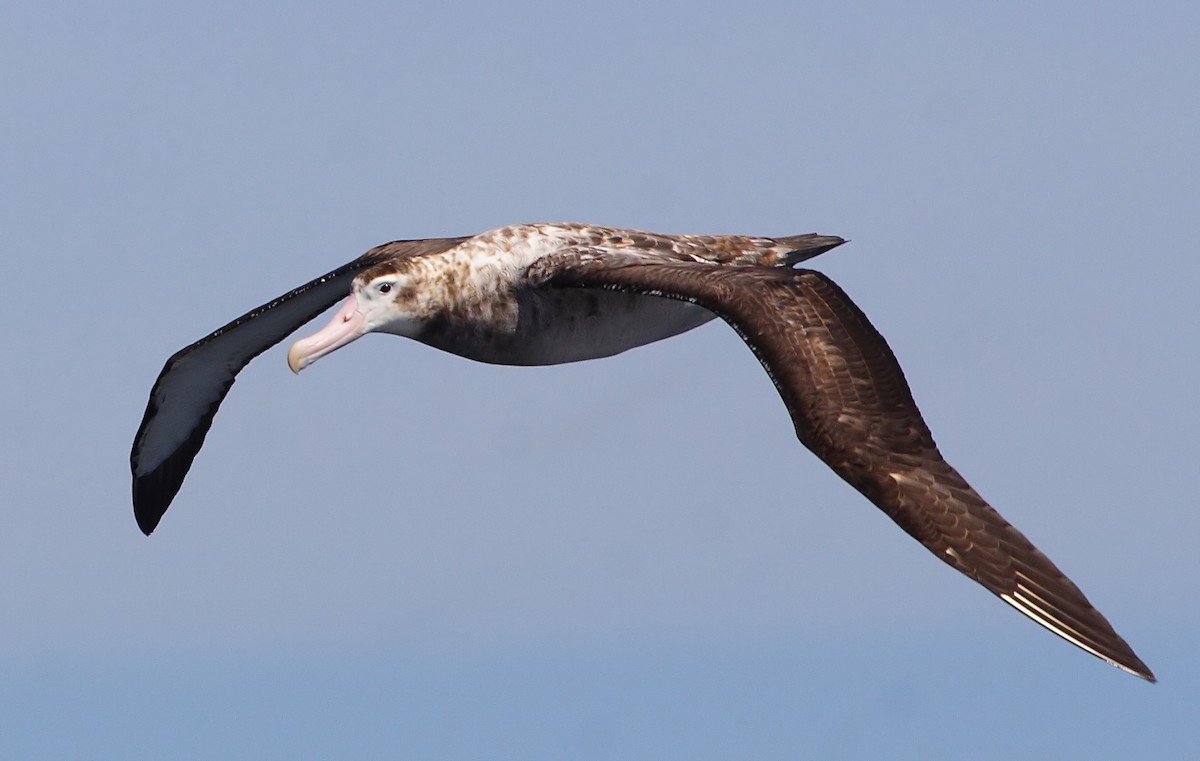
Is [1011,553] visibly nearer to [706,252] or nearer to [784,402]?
[784,402]

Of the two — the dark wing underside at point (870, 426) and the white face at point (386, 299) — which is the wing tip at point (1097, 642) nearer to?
the dark wing underside at point (870, 426)

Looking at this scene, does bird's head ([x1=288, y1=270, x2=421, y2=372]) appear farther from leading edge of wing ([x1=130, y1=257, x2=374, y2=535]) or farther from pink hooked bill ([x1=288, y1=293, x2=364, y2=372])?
leading edge of wing ([x1=130, y1=257, x2=374, y2=535])

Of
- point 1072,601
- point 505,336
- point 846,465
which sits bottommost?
point 1072,601

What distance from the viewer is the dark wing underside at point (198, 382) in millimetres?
18297

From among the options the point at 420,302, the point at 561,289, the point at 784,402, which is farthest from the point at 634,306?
the point at 784,402

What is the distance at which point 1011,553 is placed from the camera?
12.7 meters

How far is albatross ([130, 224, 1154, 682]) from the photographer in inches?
506

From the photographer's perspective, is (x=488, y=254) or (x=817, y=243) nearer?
(x=488, y=254)

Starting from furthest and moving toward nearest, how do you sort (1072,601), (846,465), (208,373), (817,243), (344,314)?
1. (208,373)
2. (817,243)
3. (344,314)
4. (846,465)
5. (1072,601)

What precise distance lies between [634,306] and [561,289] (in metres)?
0.68

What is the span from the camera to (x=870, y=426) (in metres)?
13.5

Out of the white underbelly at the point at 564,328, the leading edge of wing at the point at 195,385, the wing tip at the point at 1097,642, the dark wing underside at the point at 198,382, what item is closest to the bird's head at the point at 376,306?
the white underbelly at the point at 564,328

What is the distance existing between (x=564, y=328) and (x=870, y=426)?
144 inches

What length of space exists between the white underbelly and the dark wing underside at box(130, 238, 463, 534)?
204 cm
